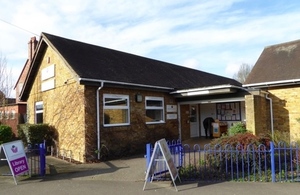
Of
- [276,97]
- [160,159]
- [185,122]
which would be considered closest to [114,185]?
[160,159]

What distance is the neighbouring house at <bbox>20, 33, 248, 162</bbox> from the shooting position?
1097 centimetres

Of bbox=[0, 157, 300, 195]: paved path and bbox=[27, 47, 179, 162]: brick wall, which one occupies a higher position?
bbox=[27, 47, 179, 162]: brick wall

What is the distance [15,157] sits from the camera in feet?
25.6

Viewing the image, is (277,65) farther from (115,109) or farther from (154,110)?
(115,109)

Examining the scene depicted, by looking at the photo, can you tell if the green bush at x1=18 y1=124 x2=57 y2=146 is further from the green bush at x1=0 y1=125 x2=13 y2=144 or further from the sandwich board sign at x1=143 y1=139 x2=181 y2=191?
the sandwich board sign at x1=143 y1=139 x2=181 y2=191

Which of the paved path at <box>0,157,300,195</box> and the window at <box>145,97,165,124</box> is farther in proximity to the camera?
the window at <box>145,97,165,124</box>

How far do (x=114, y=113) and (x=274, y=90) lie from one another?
738 cm

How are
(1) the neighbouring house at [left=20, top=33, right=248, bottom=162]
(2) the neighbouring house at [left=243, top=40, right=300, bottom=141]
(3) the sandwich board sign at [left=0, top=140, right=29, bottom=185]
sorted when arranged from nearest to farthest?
1. (3) the sandwich board sign at [left=0, top=140, right=29, bottom=185]
2. (1) the neighbouring house at [left=20, top=33, right=248, bottom=162]
3. (2) the neighbouring house at [left=243, top=40, right=300, bottom=141]

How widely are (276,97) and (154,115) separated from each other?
5797 millimetres

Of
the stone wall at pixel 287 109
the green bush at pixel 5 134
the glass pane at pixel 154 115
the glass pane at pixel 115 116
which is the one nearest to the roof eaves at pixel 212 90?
the glass pane at pixel 154 115

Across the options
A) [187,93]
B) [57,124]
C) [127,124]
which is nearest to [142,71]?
[187,93]

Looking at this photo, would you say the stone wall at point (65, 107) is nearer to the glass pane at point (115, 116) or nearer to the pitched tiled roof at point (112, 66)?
the pitched tiled roof at point (112, 66)

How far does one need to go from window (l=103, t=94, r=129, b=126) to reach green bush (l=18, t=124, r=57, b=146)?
3210 mm

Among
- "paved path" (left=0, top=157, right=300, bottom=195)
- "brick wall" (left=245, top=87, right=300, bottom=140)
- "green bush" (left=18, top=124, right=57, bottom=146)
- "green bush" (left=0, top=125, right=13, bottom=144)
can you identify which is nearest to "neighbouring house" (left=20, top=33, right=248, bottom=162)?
"green bush" (left=18, top=124, right=57, bottom=146)
